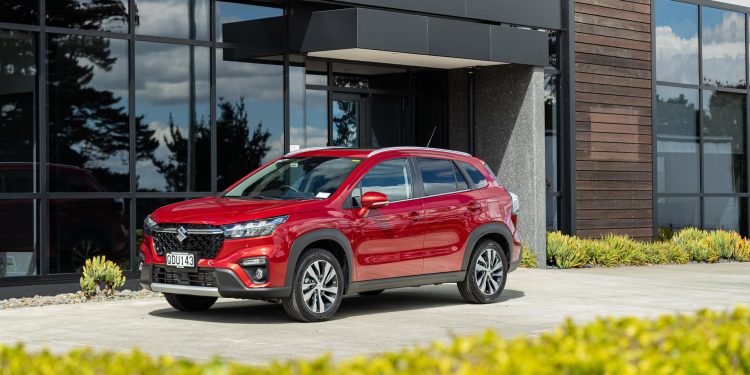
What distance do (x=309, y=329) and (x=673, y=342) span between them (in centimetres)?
595

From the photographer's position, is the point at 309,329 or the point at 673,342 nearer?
the point at 673,342

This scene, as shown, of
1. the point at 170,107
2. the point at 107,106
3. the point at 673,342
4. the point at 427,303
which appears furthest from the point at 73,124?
the point at 673,342

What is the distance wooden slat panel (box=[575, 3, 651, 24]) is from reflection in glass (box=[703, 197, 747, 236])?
405 centimetres

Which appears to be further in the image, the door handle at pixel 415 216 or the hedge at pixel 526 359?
the door handle at pixel 415 216

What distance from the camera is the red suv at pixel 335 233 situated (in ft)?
35.3

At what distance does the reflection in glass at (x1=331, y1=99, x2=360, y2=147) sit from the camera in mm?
18547

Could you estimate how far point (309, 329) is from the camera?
10625mm

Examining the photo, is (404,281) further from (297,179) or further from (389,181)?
(297,179)

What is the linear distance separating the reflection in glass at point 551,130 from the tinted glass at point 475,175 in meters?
7.37

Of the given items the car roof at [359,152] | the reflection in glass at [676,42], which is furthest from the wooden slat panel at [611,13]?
the car roof at [359,152]

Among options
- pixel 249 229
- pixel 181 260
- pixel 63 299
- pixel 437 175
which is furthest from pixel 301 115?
pixel 249 229

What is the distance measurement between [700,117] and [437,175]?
39.6 ft

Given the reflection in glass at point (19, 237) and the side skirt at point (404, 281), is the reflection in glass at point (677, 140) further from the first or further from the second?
the reflection in glass at point (19, 237)

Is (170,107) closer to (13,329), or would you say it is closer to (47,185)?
(47,185)
